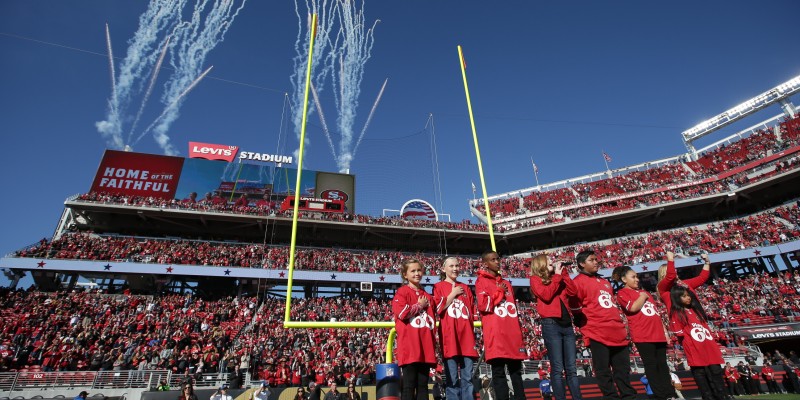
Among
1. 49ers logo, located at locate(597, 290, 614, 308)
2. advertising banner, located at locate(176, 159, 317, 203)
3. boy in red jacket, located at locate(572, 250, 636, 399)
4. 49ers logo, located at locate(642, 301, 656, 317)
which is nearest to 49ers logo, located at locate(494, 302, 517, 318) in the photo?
boy in red jacket, located at locate(572, 250, 636, 399)

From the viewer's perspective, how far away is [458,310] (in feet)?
14.1

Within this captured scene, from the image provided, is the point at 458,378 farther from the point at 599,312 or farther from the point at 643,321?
the point at 643,321

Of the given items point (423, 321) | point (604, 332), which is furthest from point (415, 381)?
point (604, 332)

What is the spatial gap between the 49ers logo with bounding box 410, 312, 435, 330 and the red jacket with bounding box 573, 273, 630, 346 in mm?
1856

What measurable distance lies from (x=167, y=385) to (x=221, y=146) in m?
24.5

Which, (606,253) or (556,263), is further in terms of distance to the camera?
(606,253)

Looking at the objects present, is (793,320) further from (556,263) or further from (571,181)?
(571,181)

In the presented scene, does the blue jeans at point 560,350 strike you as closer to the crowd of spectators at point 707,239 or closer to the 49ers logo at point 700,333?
the 49ers logo at point 700,333

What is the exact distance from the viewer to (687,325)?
537 cm

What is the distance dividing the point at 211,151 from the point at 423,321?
3347 cm

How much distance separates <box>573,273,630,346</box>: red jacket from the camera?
14.5 ft

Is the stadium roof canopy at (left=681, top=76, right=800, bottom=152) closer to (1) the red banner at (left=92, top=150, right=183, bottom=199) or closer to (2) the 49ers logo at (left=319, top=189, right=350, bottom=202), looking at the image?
(2) the 49ers logo at (left=319, top=189, right=350, bottom=202)

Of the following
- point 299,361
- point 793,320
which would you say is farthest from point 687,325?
point 793,320

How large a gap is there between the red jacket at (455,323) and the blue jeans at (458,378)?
0.08m
